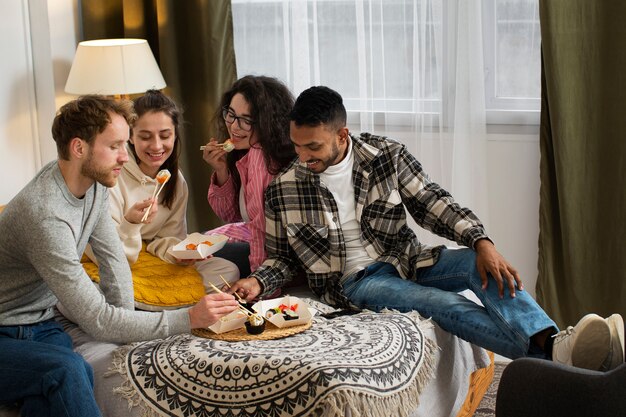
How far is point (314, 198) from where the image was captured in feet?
9.29

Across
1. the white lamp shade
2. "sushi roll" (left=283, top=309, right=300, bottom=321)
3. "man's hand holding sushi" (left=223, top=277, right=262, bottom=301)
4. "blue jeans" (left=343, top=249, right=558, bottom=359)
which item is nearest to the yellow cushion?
"man's hand holding sushi" (left=223, top=277, right=262, bottom=301)

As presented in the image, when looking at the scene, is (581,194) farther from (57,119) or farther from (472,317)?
(57,119)

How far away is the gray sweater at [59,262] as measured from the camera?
218 centimetres

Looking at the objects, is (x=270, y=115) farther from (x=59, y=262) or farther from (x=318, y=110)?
(x=59, y=262)

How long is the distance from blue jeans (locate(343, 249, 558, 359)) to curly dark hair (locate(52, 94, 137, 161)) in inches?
37.2

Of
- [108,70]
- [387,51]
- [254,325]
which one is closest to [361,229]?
[254,325]

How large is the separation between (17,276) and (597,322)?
1461 millimetres

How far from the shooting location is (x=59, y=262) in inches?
85.7

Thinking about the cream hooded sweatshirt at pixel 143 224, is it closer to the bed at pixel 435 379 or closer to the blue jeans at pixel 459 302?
the bed at pixel 435 379

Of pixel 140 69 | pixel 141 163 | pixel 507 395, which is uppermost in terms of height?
pixel 140 69

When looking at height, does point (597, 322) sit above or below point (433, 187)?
below

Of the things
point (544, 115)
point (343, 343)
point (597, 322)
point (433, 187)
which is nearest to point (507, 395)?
point (597, 322)

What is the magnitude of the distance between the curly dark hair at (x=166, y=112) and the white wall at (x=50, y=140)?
3.34ft

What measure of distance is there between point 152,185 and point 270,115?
1.50 ft
